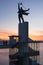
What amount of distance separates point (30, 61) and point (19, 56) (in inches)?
74.7

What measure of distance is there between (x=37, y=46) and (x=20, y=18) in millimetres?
5204

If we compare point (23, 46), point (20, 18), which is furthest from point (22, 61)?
point (20, 18)

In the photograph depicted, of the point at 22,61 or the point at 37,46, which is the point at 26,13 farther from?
the point at 22,61

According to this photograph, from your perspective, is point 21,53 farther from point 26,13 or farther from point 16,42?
point 26,13

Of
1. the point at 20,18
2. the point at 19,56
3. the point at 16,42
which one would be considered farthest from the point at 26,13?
the point at 19,56

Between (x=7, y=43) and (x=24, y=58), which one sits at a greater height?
(x=7, y=43)

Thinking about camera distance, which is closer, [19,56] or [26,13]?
[19,56]

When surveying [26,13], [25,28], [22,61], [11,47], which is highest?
[26,13]

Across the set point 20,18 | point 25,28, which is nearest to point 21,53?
point 25,28

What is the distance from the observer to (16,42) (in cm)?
2595

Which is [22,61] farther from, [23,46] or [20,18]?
[20,18]

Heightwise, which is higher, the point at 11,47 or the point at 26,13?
the point at 26,13

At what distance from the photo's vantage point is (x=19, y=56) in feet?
81.6

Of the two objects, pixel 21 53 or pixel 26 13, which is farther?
pixel 26 13
